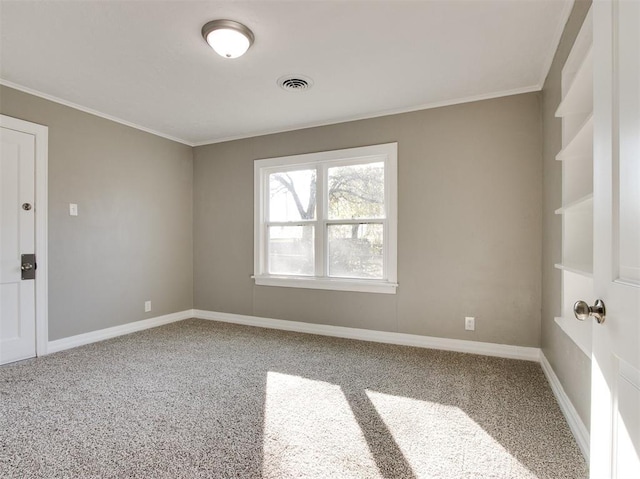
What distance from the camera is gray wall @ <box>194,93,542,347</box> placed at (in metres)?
3.18

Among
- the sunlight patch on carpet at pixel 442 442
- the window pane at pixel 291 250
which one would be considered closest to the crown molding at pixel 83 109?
the window pane at pixel 291 250

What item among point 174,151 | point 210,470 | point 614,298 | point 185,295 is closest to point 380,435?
point 210,470

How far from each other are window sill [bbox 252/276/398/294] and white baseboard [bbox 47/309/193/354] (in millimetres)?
1271

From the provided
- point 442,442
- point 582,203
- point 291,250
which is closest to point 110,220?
point 291,250

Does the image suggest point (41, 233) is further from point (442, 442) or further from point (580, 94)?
point (580, 94)

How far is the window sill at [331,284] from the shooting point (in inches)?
147

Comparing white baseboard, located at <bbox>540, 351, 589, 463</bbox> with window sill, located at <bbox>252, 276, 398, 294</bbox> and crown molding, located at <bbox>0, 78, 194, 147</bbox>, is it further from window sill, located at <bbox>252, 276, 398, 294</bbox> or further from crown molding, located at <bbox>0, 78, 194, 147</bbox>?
crown molding, located at <bbox>0, 78, 194, 147</bbox>

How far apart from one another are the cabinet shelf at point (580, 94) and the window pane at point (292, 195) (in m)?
2.61

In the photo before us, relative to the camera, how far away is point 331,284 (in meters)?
3.99

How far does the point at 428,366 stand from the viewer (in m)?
3.00

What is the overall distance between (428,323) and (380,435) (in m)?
1.78

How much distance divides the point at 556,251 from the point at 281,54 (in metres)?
2.51

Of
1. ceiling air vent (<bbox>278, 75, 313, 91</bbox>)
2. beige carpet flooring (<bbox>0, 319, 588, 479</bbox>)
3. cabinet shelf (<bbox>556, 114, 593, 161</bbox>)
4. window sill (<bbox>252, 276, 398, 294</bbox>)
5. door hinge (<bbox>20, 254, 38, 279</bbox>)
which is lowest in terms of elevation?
beige carpet flooring (<bbox>0, 319, 588, 479</bbox>)

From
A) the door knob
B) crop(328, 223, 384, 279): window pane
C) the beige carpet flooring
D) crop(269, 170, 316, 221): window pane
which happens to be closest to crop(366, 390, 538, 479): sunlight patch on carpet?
→ the beige carpet flooring
